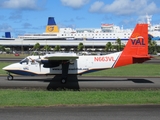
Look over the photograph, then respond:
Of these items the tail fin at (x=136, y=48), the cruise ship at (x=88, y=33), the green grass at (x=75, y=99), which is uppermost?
the cruise ship at (x=88, y=33)

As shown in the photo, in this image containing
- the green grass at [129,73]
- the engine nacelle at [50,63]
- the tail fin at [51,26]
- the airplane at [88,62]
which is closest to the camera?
the engine nacelle at [50,63]

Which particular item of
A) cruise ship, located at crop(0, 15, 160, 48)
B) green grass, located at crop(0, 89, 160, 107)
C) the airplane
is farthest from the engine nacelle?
cruise ship, located at crop(0, 15, 160, 48)

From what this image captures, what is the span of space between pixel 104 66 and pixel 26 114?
45.1ft

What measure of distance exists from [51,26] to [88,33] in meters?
25.5

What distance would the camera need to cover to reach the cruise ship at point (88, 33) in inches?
6083

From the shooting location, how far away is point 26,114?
34.3 feet

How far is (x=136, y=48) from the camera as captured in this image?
23.9m

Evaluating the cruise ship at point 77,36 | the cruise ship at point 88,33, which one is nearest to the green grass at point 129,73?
the cruise ship at point 77,36

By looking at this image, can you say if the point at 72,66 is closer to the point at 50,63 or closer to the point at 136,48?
the point at 50,63

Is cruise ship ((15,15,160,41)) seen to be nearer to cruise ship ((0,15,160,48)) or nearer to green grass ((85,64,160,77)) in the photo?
cruise ship ((0,15,160,48))

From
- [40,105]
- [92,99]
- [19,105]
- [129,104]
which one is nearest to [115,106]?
[129,104]

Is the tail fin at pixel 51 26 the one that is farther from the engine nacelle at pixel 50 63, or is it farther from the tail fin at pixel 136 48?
the engine nacelle at pixel 50 63

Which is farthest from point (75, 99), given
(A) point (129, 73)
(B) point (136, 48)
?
(A) point (129, 73)

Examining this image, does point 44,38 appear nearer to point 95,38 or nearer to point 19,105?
point 95,38
